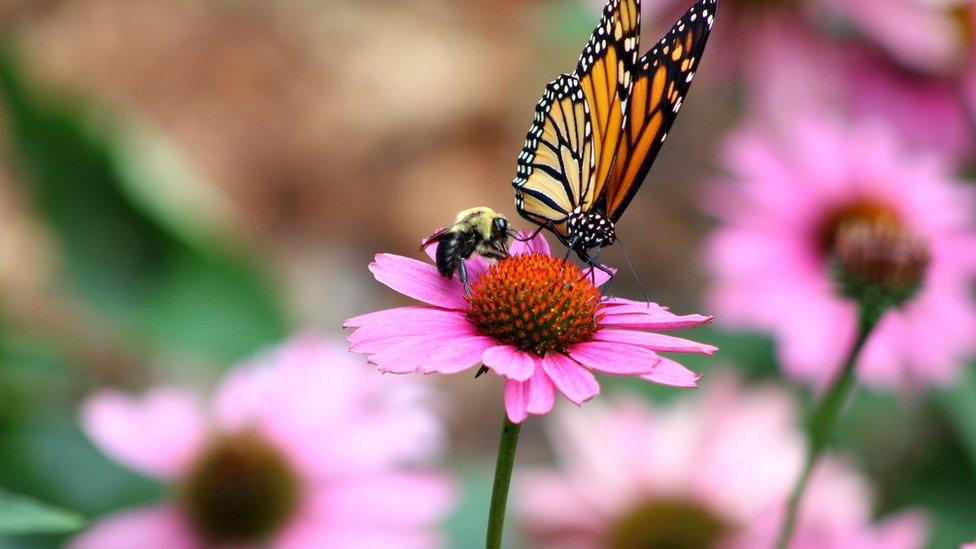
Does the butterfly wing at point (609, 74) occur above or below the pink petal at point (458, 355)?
above

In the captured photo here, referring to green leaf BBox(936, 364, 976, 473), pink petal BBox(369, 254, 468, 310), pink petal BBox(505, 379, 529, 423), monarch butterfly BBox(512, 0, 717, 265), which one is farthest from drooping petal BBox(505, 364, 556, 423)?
green leaf BBox(936, 364, 976, 473)

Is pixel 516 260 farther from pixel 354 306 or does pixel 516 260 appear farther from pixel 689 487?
pixel 354 306

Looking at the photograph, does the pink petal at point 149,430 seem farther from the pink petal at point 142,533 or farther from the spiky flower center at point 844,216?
the spiky flower center at point 844,216

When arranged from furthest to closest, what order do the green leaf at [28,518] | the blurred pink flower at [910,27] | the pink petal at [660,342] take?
the blurred pink flower at [910,27] → the pink petal at [660,342] → the green leaf at [28,518]

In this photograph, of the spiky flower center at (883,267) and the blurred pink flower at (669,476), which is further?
the blurred pink flower at (669,476)

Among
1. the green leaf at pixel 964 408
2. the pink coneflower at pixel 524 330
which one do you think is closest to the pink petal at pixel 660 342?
the pink coneflower at pixel 524 330

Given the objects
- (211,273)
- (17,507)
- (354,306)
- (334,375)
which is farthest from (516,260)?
(354,306)
